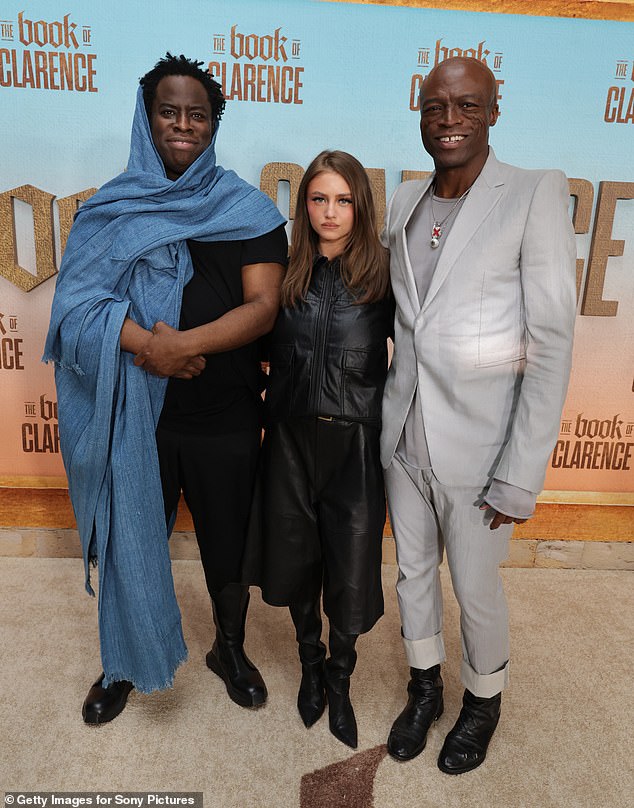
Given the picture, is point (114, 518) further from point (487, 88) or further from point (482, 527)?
point (487, 88)

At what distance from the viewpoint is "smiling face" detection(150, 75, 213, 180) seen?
1535 millimetres

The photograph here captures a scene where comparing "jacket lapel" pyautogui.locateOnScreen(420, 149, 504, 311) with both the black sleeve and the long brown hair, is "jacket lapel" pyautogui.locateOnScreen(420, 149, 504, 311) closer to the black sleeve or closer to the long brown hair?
the long brown hair

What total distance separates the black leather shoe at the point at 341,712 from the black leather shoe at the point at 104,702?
0.61 m

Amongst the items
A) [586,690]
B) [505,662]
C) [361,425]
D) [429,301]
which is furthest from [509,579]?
[429,301]

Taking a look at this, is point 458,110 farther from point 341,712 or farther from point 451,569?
point 341,712

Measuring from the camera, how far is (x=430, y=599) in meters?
1.70

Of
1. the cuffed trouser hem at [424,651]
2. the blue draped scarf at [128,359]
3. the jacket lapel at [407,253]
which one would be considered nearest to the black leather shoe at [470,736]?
the cuffed trouser hem at [424,651]

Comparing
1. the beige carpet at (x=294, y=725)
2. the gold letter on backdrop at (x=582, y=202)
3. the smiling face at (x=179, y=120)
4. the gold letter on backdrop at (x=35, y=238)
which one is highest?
the smiling face at (x=179, y=120)

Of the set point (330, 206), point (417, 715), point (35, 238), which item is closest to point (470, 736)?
point (417, 715)

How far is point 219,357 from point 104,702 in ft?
3.44

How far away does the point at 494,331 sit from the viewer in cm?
141

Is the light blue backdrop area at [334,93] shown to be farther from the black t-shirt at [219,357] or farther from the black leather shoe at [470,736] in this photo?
the black leather shoe at [470,736]

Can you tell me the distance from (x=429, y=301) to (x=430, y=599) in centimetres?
81

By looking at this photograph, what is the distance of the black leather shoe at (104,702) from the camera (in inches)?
69.9
